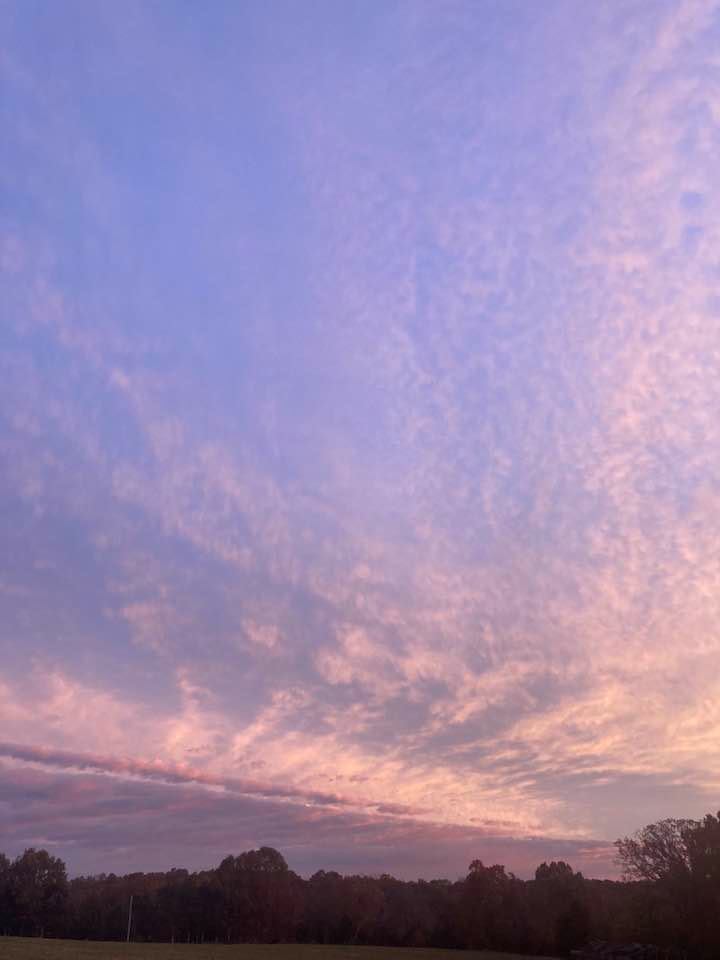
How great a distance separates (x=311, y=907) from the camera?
140 metres

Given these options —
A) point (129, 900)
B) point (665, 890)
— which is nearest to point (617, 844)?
point (665, 890)

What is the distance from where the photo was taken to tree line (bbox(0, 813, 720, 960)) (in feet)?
351

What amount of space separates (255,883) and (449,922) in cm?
3604

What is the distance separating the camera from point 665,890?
76000 mm

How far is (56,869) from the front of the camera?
488ft

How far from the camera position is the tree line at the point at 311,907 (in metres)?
107

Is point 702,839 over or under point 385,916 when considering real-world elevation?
over

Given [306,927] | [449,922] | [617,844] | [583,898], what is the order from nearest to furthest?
[617,844] → [583,898] → [449,922] → [306,927]

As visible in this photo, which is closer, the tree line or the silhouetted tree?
the tree line

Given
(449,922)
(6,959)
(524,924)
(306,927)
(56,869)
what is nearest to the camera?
(6,959)

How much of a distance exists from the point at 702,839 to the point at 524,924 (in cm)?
4521

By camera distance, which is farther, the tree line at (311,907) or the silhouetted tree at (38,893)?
the silhouetted tree at (38,893)

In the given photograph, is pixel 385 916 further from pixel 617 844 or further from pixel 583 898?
pixel 617 844

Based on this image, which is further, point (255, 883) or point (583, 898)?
point (255, 883)
